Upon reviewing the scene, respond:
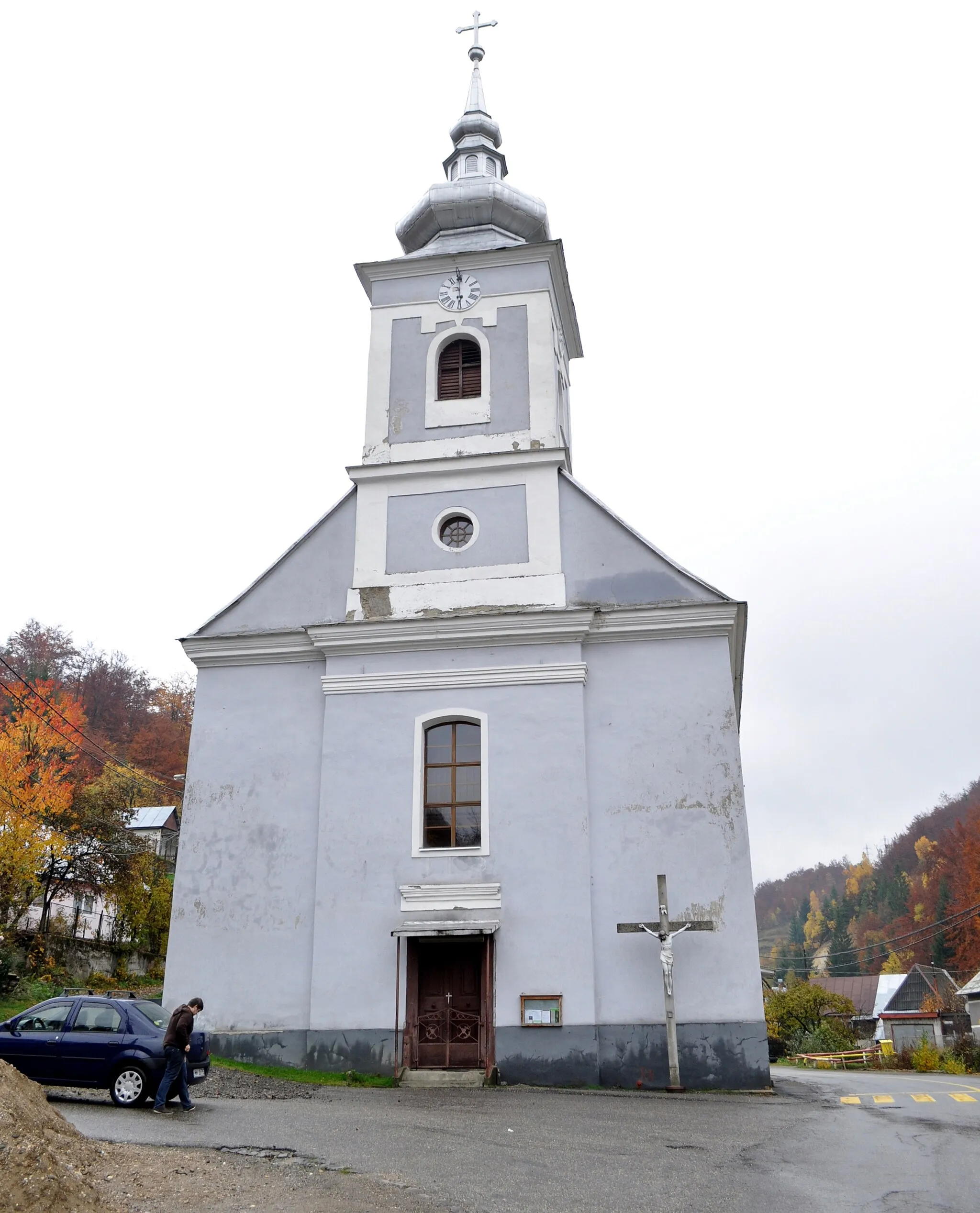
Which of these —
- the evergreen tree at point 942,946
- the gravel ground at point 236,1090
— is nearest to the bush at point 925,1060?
the gravel ground at point 236,1090

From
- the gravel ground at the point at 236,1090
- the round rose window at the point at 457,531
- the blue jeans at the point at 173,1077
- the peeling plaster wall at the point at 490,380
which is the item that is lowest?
the gravel ground at the point at 236,1090

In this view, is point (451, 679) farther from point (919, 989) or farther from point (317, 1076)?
point (919, 989)

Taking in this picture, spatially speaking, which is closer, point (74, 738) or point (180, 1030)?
point (180, 1030)

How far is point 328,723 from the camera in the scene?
57.6 feet

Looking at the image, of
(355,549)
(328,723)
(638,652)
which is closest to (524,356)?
(355,549)

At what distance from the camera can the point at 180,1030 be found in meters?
11.5

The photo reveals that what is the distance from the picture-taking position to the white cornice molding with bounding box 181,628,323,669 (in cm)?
1831

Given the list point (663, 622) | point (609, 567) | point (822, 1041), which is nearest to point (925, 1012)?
point (822, 1041)

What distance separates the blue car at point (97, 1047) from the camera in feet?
38.1

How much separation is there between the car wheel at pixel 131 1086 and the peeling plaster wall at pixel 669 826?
6.60 m

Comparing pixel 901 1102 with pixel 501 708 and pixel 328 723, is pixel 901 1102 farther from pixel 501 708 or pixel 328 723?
pixel 328 723

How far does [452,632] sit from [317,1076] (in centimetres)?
699

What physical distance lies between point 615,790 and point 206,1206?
10519 millimetres

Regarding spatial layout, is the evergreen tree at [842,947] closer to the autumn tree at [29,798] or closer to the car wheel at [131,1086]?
the autumn tree at [29,798]
